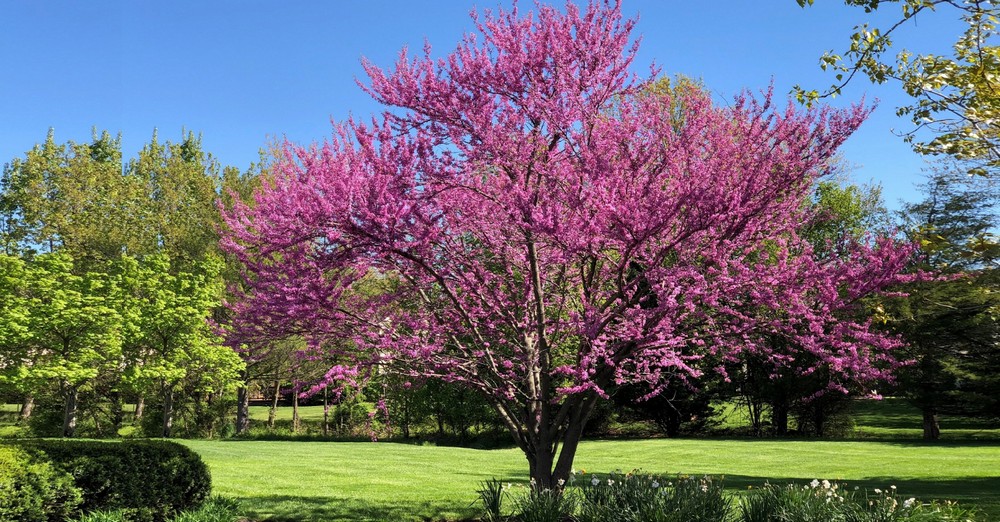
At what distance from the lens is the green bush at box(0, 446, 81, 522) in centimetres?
736

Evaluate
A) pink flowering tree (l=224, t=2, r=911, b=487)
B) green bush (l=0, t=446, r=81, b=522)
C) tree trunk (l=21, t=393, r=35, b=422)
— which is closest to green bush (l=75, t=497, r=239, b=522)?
green bush (l=0, t=446, r=81, b=522)

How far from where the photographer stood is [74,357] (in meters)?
23.8

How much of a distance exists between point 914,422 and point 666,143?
30227mm

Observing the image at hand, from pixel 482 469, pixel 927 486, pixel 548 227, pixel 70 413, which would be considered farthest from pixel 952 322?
pixel 70 413

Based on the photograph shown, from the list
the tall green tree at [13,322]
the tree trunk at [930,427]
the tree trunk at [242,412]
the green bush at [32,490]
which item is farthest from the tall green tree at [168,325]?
the tree trunk at [930,427]

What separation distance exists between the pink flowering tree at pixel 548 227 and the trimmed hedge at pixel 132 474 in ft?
7.22

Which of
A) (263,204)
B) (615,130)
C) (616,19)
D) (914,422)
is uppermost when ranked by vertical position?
(616,19)

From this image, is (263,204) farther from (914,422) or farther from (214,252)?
(914,422)

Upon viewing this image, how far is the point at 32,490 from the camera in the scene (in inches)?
296

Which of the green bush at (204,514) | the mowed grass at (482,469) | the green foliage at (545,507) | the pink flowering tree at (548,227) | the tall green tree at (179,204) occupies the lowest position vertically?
the mowed grass at (482,469)

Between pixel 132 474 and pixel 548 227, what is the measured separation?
602 centimetres

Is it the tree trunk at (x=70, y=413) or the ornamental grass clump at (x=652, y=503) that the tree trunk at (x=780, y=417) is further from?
the tree trunk at (x=70, y=413)

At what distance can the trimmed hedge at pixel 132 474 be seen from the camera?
800cm

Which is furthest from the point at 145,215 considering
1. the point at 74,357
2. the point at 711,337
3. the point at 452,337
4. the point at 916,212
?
the point at 916,212
